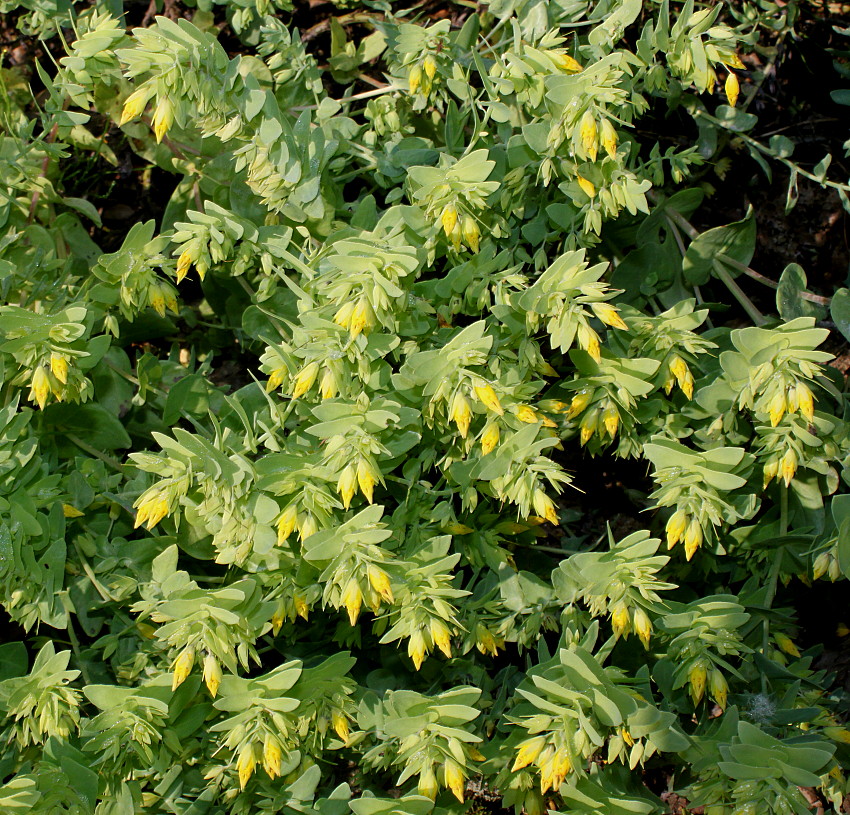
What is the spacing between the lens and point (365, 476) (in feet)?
6.55

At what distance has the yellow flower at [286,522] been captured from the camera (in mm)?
2061

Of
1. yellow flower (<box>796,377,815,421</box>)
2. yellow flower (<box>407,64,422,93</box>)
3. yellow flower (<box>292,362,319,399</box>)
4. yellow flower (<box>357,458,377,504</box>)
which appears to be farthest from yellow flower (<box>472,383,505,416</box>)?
yellow flower (<box>407,64,422,93</box>)

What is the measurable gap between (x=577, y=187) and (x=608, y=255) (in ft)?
2.04

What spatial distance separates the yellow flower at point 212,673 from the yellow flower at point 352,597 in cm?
34

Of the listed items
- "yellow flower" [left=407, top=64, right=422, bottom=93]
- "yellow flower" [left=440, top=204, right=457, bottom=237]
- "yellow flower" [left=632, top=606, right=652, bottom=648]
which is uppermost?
"yellow flower" [left=407, top=64, right=422, bottom=93]

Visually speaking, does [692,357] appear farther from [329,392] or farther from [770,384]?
[329,392]

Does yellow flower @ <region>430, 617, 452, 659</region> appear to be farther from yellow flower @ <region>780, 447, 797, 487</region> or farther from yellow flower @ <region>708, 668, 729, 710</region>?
yellow flower @ <region>780, 447, 797, 487</region>

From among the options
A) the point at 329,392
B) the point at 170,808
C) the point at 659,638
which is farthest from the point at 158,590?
the point at 659,638

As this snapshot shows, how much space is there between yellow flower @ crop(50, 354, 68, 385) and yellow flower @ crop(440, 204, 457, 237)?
1073 millimetres

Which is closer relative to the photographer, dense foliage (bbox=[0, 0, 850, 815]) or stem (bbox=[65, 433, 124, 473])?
dense foliage (bbox=[0, 0, 850, 815])

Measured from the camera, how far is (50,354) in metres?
2.23

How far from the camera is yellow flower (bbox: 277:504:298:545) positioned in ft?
6.76

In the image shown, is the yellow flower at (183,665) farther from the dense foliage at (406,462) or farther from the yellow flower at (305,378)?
the yellow flower at (305,378)

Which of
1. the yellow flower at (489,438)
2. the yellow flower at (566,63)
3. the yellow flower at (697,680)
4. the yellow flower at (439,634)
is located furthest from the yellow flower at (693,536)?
the yellow flower at (566,63)
